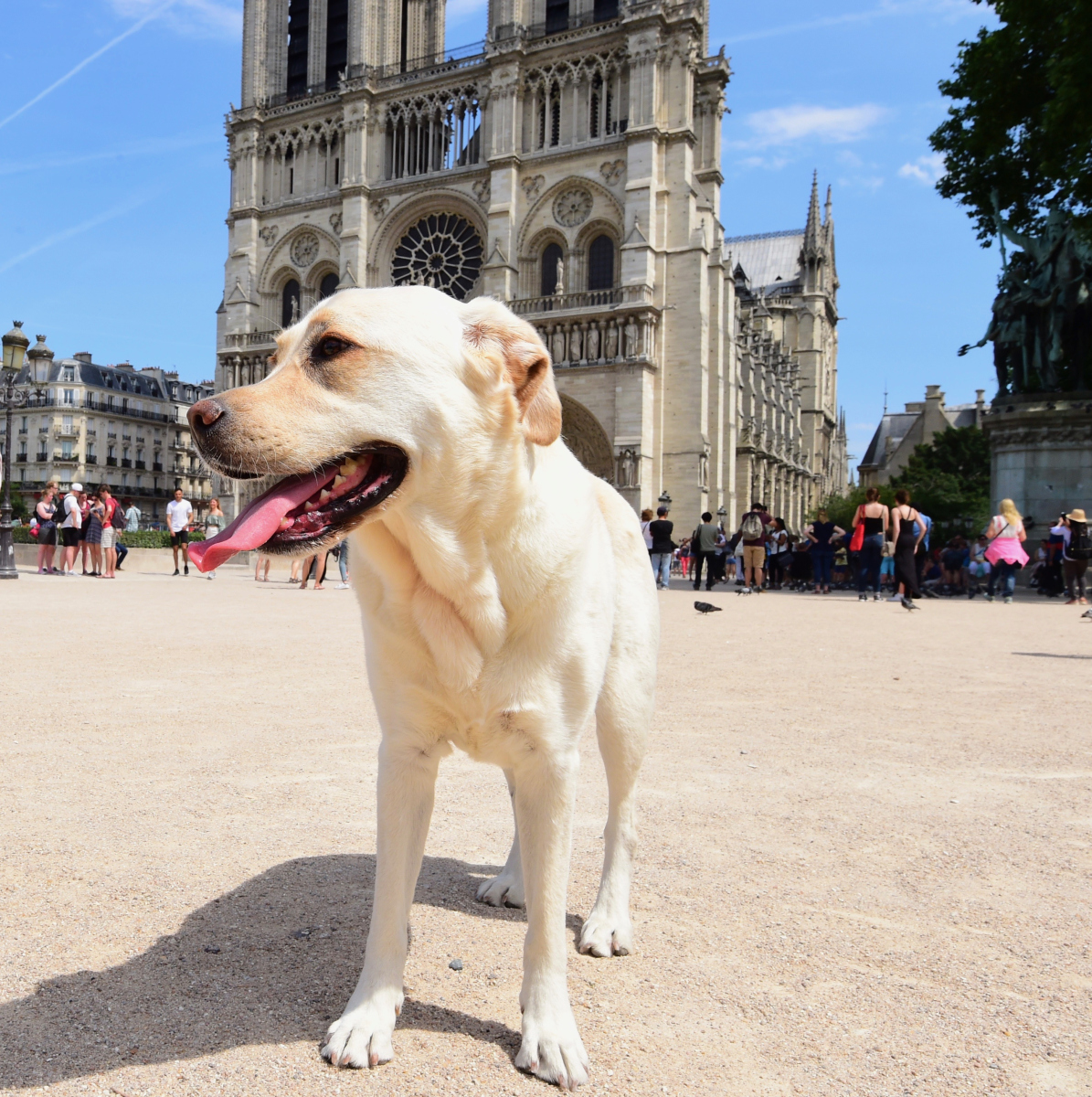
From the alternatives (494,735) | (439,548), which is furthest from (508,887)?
(439,548)

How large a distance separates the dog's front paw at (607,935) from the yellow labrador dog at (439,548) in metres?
0.43

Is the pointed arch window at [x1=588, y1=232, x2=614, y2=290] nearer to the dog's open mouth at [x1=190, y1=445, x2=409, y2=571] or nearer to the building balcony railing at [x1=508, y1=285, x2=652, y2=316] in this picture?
the building balcony railing at [x1=508, y1=285, x2=652, y2=316]

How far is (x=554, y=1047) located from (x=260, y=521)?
3.59 ft

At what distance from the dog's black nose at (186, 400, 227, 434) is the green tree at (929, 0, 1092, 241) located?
16.8 metres

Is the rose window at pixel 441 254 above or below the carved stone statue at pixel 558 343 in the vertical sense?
above

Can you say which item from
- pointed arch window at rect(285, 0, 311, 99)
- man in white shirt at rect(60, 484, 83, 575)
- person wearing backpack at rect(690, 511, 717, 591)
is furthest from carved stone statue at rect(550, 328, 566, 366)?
man in white shirt at rect(60, 484, 83, 575)

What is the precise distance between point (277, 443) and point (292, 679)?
460cm

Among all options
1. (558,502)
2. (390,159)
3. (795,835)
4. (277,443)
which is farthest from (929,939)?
(390,159)

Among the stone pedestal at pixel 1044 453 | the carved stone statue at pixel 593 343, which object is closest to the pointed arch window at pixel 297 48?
the carved stone statue at pixel 593 343

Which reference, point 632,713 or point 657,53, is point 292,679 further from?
point 657,53

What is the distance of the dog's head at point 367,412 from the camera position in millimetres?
1578

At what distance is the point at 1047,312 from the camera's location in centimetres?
1991

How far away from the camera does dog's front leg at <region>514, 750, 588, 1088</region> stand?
1.78 metres

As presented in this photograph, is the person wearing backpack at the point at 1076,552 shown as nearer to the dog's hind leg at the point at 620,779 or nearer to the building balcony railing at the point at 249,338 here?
the dog's hind leg at the point at 620,779
